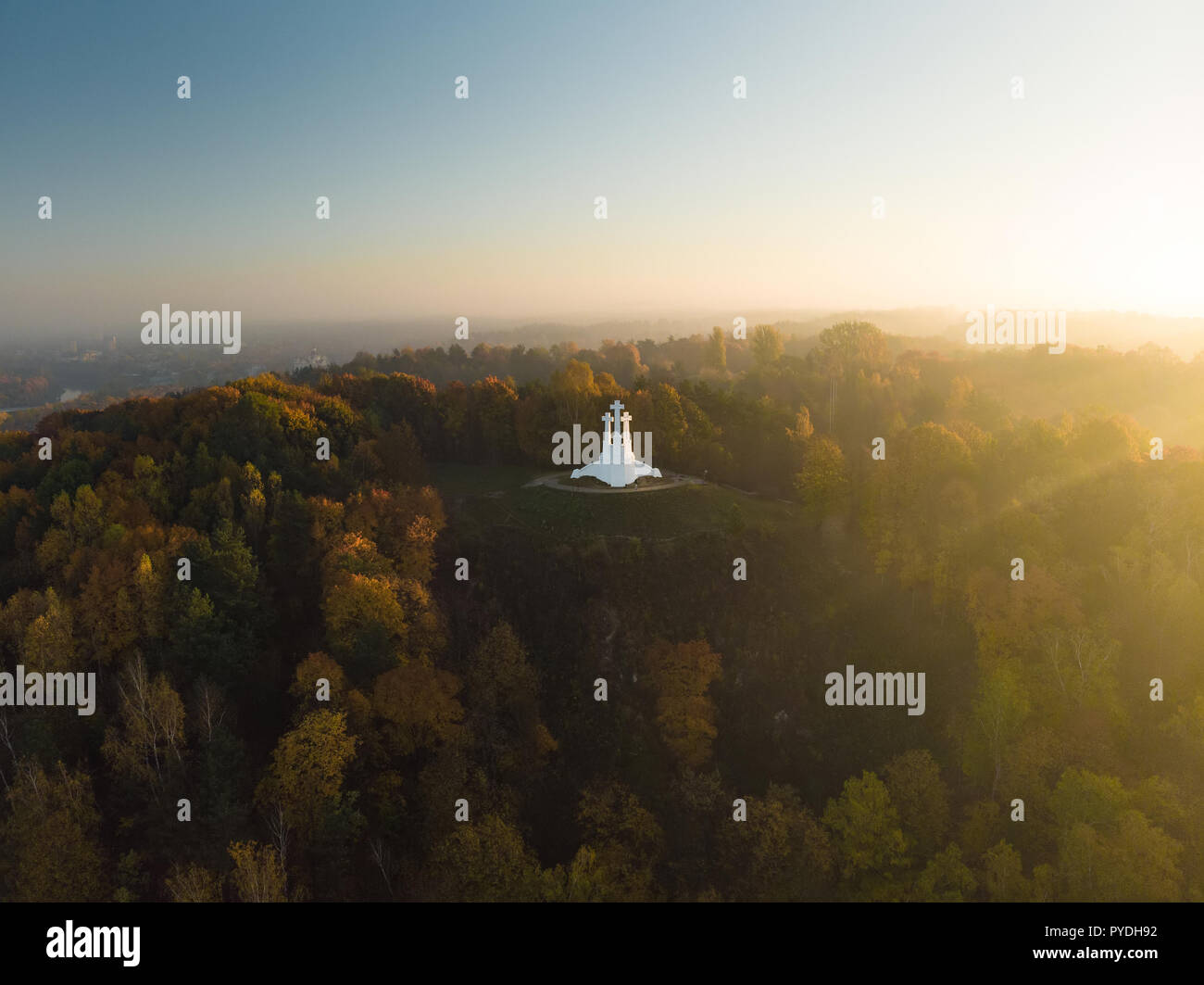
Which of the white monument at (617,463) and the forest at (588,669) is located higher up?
the white monument at (617,463)

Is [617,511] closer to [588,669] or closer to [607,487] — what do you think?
[607,487]

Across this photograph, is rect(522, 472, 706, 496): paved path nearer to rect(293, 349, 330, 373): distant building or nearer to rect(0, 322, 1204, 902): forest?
rect(0, 322, 1204, 902): forest

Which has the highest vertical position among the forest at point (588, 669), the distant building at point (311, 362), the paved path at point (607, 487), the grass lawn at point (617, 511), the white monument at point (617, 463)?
the distant building at point (311, 362)

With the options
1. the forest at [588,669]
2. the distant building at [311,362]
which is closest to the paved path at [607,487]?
the forest at [588,669]

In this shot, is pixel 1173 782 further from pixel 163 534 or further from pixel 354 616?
pixel 163 534

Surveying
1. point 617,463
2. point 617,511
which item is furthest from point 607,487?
point 617,511

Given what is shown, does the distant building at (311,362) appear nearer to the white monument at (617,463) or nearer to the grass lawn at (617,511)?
the grass lawn at (617,511)

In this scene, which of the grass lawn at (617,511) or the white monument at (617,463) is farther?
the white monument at (617,463)

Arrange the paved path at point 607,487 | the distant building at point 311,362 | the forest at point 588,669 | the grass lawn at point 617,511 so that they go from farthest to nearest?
1. the distant building at point 311,362
2. the paved path at point 607,487
3. the grass lawn at point 617,511
4. the forest at point 588,669

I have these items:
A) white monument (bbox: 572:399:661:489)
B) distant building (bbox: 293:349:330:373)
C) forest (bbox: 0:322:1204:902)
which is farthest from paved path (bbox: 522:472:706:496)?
distant building (bbox: 293:349:330:373)
